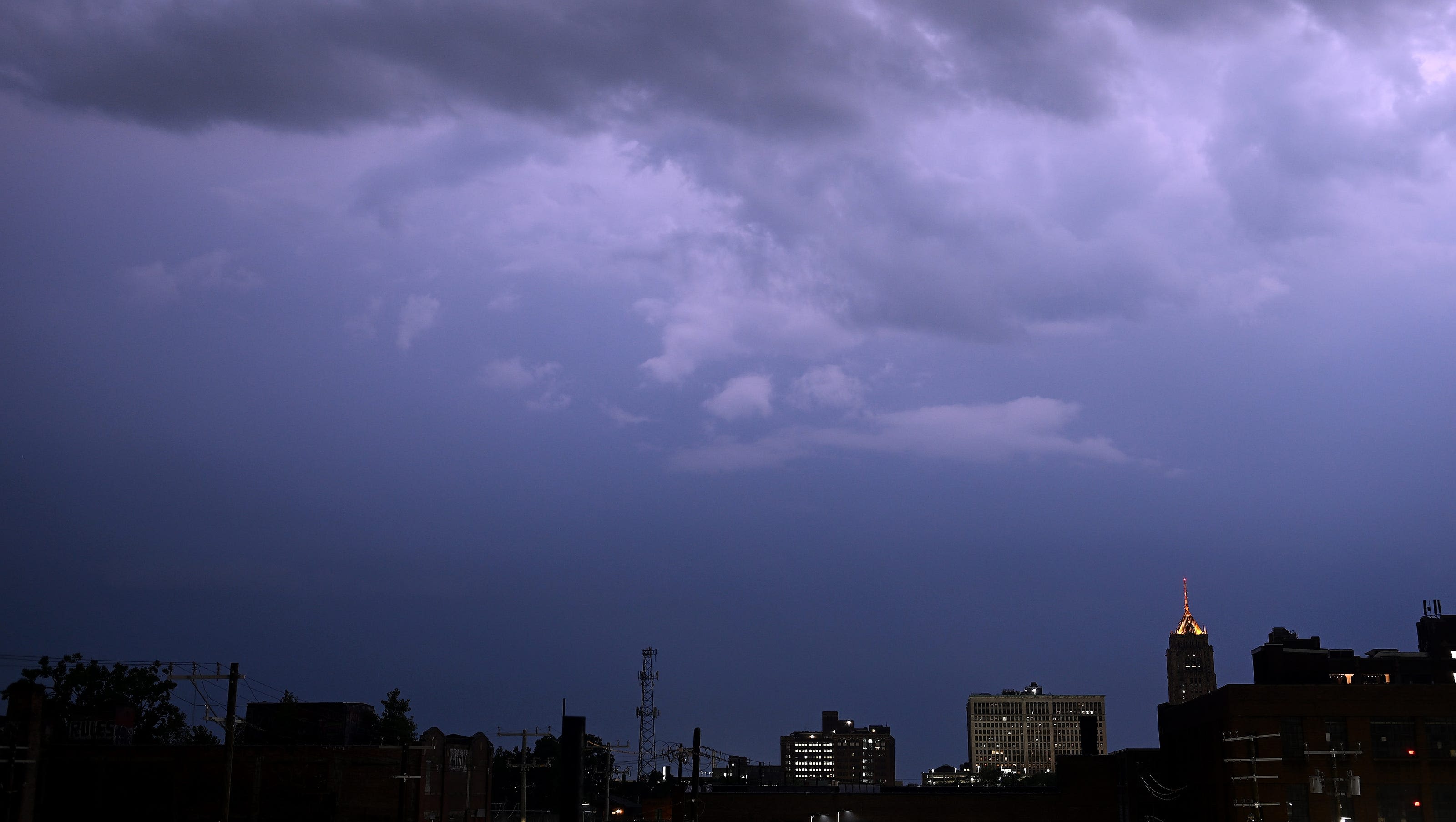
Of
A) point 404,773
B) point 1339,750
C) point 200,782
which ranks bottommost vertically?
point 200,782

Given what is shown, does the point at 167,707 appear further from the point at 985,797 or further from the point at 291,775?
the point at 985,797

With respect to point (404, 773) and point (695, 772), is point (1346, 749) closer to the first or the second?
point (695, 772)

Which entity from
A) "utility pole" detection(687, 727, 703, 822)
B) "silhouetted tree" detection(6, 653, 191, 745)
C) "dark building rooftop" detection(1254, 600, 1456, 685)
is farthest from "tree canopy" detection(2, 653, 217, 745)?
"dark building rooftop" detection(1254, 600, 1456, 685)

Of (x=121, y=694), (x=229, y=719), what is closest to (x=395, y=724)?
(x=121, y=694)

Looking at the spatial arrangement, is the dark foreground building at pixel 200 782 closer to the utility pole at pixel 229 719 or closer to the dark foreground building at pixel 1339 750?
the utility pole at pixel 229 719

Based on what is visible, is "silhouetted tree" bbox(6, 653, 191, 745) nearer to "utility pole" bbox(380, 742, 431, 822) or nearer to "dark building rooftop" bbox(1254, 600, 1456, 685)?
"utility pole" bbox(380, 742, 431, 822)

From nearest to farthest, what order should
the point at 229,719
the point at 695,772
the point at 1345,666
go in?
1. the point at 229,719
2. the point at 695,772
3. the point at 1345,666

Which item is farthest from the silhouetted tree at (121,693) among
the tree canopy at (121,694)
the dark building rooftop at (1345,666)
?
the dark building rooftop at (1345,666)

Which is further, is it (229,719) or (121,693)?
(121,693)

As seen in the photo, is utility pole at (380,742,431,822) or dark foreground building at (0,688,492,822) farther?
utility pole at (380,742,431,822)

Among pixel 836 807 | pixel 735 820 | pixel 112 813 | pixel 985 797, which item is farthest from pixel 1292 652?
pixel 112 813

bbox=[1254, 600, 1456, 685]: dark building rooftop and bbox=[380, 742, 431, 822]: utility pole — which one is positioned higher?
bbox=[1254, 600, 1456, 685]: dark building rooftop

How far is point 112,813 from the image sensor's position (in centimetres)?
7938

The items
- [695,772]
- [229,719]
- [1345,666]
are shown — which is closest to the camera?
[229,719]
